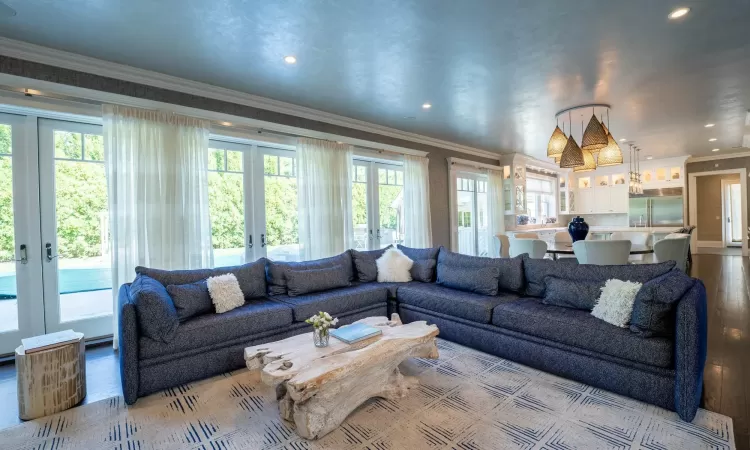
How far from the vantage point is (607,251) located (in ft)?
13.3

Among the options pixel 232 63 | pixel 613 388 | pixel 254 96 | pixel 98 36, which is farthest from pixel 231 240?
pixel 613 388

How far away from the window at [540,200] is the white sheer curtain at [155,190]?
7838 millimetres

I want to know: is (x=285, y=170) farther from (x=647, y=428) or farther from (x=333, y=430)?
(x=647, y=428)

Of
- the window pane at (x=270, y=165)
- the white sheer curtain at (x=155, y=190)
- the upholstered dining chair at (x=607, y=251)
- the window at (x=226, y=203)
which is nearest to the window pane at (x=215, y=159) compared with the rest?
the window at (x=226, y=203)

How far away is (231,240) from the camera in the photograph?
14.0 ft

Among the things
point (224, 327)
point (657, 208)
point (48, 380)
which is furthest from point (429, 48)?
point (657, 208)

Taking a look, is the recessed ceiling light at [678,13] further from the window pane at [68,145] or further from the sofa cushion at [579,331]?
the window pane at [68,145]

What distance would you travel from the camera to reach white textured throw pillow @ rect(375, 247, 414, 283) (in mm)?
4340

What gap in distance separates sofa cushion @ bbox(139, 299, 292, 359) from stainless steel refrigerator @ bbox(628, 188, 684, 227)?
1031cm

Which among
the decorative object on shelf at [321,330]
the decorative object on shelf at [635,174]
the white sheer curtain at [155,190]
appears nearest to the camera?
the decorative object on shelf at [321,330]

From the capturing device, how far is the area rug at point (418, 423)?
1.94m

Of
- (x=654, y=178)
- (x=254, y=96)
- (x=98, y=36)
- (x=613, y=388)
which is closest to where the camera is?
(x=613, y=388)

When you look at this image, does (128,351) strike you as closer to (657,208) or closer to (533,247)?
(533,247)

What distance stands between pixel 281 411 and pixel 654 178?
11331 mm
